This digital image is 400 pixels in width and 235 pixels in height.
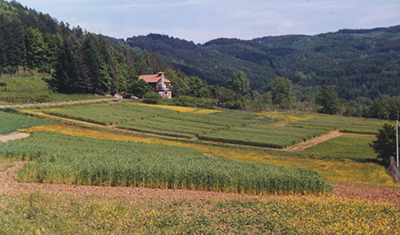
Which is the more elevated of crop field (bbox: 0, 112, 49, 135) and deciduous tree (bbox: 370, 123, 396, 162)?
crop field (bbox: 0, 112, 49, 135)

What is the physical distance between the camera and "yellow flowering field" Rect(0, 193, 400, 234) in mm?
11797

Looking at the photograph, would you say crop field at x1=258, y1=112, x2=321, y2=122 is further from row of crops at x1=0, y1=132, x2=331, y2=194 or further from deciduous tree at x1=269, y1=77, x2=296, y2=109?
row of crops at x1=0, y1=132, x2=331, y2=194

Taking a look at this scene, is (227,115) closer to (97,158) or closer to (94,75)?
(94,75)

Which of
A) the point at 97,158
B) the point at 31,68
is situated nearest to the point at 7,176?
the point at 97,158

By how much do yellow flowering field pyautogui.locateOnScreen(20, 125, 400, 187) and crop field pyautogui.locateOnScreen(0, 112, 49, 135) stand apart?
1.49 m

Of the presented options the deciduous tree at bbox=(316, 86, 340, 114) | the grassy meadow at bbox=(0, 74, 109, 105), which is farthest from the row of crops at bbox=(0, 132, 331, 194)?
the deciduous tree at bbox=(316, 86, 340, 114)

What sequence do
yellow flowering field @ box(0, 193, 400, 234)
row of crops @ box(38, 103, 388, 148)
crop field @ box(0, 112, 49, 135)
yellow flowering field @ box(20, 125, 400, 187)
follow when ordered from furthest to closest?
1. row of crops @ box(38, 103, 388, 148)
2. crop field @ box(0, 112, 49, 135)
3. yellow flowering field @ box(20, 125, 400, 187)
4. yellow flowering field @ box(0, 193, 400, 234)

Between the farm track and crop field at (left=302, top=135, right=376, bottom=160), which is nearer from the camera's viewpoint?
the farm track

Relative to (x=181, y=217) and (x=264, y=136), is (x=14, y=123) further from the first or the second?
(x=181, y=217)

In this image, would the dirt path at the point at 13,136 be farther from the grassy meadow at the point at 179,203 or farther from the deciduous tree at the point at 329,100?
the deciduous tree at the point at 329,100

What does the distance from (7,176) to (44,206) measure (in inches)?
240

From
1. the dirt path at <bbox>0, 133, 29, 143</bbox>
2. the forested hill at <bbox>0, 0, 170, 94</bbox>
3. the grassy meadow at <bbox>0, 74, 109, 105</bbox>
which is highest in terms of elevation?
the forested hill at <bbox>0, 0, 170, 94</bbox>

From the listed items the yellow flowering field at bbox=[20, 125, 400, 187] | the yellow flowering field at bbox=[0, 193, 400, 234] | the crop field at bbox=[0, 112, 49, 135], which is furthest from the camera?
the crop field at bbox=[0, 112, 49, 135]

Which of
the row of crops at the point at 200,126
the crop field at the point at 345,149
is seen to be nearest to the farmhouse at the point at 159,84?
the row of crops at the point at 200,126
